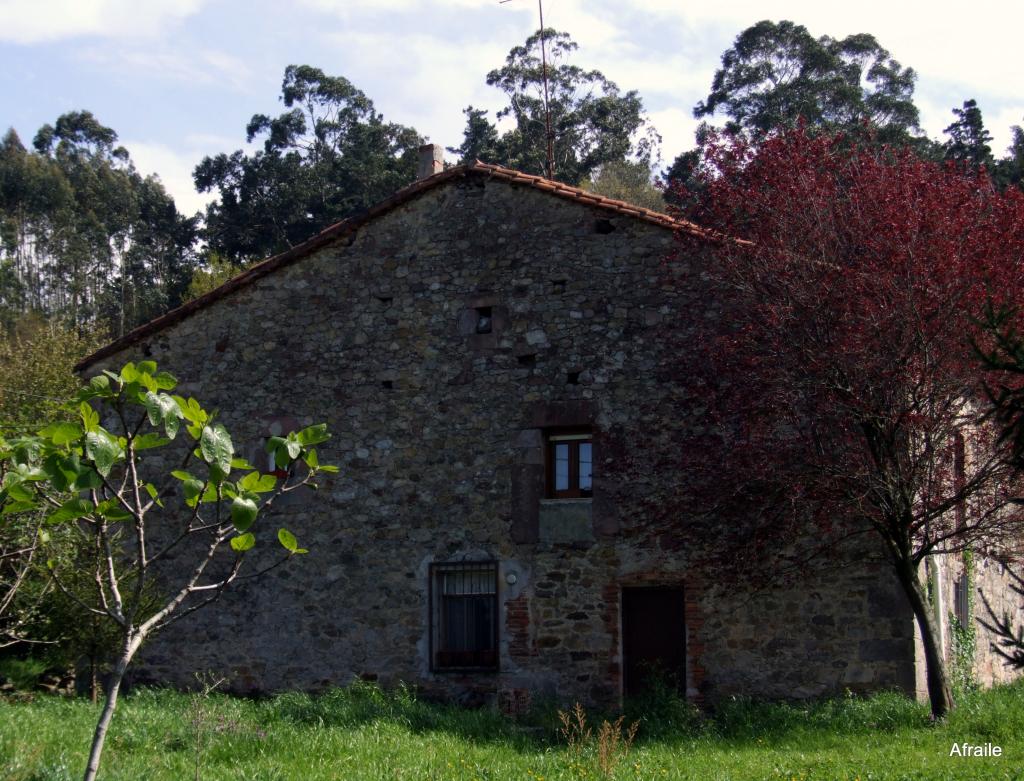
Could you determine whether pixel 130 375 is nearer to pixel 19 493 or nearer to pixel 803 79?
pixel 19 493

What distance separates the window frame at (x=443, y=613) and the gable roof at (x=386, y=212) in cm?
468

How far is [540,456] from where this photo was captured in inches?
559

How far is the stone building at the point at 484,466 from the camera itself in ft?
43.5

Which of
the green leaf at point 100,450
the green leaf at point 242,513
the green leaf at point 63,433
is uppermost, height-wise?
the green leaf at point 63,433


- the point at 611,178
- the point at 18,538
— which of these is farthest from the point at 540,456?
the point at 611,178

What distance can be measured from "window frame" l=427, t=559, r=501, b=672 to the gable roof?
15.3 feet

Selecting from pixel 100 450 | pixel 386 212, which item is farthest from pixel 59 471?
pixel 386 212

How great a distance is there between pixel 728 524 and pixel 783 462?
1.24 m

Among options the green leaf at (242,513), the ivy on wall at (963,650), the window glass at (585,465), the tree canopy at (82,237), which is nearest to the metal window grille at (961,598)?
the ivy on wall at (963,650)

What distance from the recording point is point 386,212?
1551 cm

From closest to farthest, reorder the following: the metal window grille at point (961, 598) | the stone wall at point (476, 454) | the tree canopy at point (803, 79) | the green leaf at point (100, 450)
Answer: the green leaf at point (100, 450) < the stone wall at point (476, 454) < the metal window grille at point (961, 598) < the tree canopy at point (803, 79)

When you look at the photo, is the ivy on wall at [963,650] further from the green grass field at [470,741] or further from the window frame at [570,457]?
the window frame at [570,457]

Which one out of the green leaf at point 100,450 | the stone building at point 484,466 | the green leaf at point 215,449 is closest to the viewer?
the green leaf at point 100,450

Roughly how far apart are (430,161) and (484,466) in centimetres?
495
